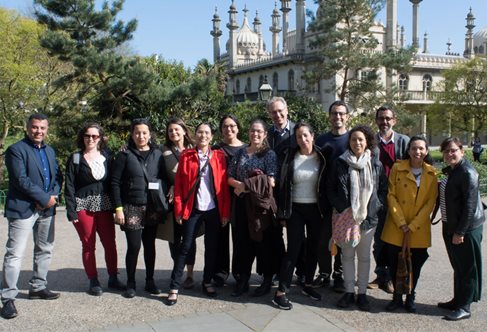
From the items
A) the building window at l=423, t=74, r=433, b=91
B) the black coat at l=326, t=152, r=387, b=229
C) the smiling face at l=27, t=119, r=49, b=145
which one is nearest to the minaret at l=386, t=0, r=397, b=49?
the building window at l=423, t=74, r=433, b=91

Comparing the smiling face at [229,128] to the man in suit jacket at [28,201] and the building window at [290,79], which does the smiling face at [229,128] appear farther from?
the building window at [290,79]

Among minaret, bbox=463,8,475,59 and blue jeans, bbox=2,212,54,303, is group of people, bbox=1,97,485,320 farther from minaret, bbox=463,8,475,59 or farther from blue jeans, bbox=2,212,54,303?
minaret, bbox=463,8,475,59

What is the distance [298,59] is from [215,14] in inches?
758

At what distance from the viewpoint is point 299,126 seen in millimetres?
4930

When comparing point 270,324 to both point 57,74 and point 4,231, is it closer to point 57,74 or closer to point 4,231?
point 4,231

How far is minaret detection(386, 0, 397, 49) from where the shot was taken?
122 ft

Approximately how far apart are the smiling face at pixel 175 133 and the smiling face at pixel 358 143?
6.10 feet

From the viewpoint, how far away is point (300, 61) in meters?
42.3

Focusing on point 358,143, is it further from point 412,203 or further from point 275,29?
point 275,29

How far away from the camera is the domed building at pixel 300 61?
1545 inches

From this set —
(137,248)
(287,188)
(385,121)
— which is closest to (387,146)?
(385,121)

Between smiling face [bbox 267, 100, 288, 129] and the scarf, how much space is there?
3.24 feet

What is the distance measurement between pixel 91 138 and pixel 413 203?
3.38 m

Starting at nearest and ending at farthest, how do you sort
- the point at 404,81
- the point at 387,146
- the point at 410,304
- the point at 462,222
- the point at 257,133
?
the point at 462,222, the point at 410,304, the point at 257,133, the point at 387,146, the point at 404,81
